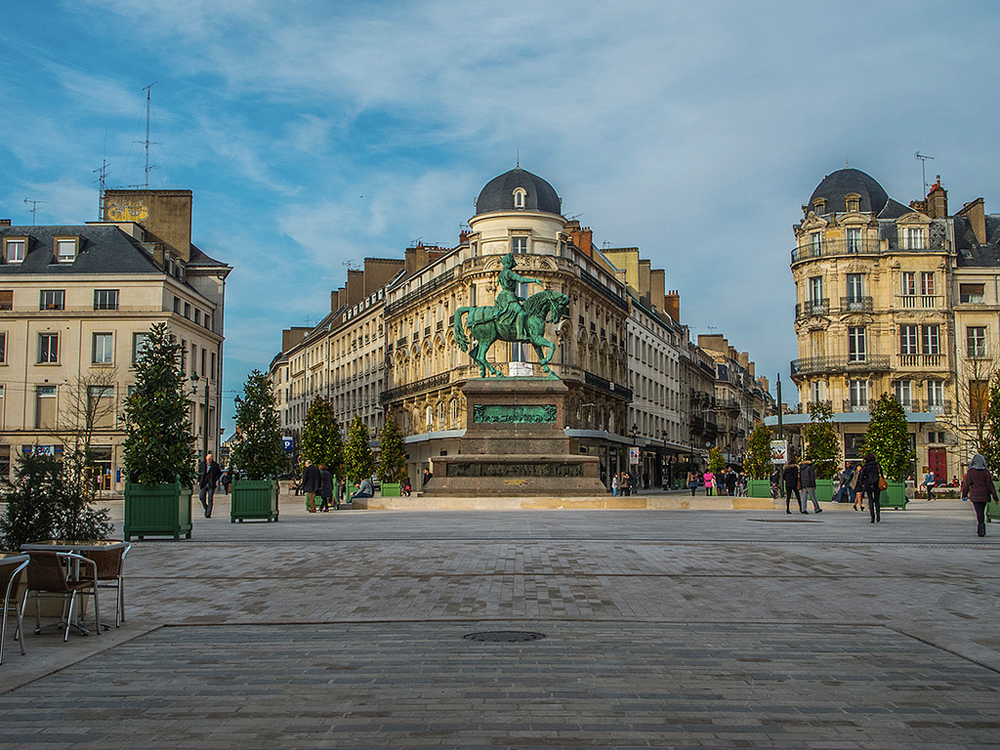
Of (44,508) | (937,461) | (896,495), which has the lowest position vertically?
(896,495)

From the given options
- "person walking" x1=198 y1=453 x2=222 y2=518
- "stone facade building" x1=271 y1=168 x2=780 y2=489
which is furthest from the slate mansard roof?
"person walking" x1=198 y1=453 x2=222 y2=518

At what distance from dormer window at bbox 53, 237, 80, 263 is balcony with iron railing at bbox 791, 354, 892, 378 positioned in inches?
1768

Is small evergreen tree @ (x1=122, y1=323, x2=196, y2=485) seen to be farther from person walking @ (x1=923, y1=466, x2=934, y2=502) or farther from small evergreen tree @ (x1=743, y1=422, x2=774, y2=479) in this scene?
person walking @ (x1=923, y1=466, x2=934, y2=502)

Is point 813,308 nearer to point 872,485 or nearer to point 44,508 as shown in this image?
point 872,485

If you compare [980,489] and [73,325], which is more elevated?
[73,325]

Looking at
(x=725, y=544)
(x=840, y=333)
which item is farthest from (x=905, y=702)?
(x=840, y=333)

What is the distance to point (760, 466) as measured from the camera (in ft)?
151

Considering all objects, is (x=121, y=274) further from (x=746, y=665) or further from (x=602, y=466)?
(x=746, y=665)

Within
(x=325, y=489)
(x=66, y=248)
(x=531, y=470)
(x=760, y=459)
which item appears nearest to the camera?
(x=531, y=470)

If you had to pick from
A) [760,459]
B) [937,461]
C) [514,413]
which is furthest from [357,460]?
[937,461]

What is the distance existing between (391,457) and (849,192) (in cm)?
3506

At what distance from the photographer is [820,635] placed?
24.1ft

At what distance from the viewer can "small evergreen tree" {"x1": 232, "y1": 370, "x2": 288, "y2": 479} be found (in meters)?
35.5

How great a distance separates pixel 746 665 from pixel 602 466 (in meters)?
57.3
